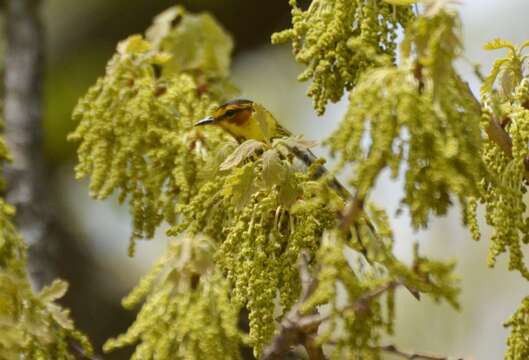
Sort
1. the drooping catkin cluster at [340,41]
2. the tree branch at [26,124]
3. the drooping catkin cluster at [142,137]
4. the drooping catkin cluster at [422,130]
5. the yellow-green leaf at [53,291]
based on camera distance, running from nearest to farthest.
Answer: the drooping catkin cluster at [422,130] < the drooping catkin cluster at [340,41] < the yellow-green leaf at [53,291] < the drooping catkin cluster at [142,137] < the tree branch at [26,124]

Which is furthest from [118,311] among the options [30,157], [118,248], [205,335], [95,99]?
[205,335]

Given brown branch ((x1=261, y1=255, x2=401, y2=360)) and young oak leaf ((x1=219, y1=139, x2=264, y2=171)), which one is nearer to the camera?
brown branch ((x1=261, y1=255, x2=401, y2=360))

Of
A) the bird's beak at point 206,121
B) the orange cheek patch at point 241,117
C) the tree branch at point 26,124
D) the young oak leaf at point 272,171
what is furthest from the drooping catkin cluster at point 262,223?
the tree branch at point 26,124

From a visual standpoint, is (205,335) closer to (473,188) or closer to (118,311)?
(473,188)

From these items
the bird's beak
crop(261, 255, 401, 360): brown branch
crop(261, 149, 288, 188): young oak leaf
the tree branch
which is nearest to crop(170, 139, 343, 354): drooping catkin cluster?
crop(261, 149, 288, 188): young oak leaf

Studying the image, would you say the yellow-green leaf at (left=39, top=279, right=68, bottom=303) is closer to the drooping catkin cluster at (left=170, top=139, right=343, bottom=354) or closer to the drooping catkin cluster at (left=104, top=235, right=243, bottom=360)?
the drooping catkin cluster at (left=170, top=139, right=343, bottom=354)

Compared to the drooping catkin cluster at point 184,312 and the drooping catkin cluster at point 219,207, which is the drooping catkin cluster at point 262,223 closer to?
the drooping catkin cluster at point 219,207

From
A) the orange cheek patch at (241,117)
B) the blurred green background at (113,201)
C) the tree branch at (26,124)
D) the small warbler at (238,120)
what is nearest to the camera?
the small warbler at (238,120)
